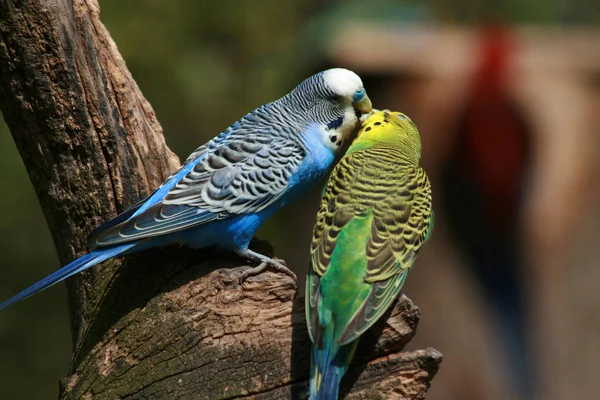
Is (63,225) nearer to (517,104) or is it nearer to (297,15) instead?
(517,104)

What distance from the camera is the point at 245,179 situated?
13.1 ft

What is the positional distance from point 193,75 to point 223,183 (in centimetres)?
484

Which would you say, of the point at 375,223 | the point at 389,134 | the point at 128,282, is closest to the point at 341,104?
the point at 389,134

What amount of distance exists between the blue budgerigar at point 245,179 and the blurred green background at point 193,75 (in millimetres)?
3098

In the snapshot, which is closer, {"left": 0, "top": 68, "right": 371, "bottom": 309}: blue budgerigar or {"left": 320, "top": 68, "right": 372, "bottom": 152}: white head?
{"left": 0, "top": 68, "right": 371, "bottom": 309}: blue budgerigar

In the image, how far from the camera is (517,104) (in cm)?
757

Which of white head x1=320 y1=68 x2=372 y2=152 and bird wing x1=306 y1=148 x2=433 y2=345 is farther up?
white head x1=320 y1=68 x2=372 y2=152

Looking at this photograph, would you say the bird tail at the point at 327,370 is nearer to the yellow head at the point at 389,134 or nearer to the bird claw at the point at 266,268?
the bird claw at the point at 266,268

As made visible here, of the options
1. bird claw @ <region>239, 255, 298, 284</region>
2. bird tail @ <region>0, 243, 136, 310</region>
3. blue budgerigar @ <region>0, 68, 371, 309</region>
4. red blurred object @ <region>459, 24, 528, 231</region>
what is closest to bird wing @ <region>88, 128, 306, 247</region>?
blue budgerigar @ <region>0, 68, 371, 309</region>

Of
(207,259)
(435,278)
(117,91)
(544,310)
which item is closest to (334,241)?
(207,259)

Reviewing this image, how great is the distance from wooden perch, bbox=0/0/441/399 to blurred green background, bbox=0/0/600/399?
3694 millimetres

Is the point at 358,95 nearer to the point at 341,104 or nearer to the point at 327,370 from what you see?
the point at 341,104

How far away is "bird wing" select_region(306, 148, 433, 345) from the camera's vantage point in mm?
3312

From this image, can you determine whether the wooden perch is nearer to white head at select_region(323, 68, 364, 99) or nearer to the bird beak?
→ white head at select_region(323, 68, 364, 99)
